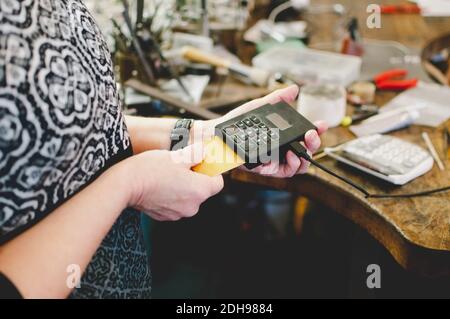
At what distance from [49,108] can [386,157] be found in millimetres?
771

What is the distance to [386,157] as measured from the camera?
107cm

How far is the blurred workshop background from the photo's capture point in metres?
1.42

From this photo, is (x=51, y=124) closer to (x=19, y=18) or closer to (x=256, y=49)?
(x=19, y=18)

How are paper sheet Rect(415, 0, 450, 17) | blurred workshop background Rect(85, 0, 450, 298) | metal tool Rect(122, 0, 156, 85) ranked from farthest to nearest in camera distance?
paper sheet Rect(415, 0, 450, 17)
blurred workshop background Rect(85, 0, 450, 298)
metal tool Rect(122, 0, 156, 85)

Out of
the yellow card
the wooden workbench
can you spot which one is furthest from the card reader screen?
the wooden workbench

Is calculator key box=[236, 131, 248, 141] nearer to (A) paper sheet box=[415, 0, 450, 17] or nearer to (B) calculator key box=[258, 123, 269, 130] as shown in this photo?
(B) calculator key box=[258, 123, 269, 130]

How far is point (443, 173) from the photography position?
1.08 m

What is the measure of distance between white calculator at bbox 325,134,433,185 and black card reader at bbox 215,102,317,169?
248mm

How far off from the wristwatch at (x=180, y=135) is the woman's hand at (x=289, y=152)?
15mm

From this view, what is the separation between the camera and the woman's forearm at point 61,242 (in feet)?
1.86

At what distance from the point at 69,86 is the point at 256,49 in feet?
4.33

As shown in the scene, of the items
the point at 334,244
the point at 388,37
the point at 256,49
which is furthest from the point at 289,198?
the point at 388,37

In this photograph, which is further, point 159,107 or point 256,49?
point 256,49

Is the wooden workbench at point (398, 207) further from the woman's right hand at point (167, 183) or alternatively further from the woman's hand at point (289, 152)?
the woman's right hand at point (167, 183)
